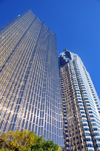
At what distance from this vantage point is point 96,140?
213 feet

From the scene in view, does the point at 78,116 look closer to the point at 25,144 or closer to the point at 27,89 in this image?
the point at 27,89

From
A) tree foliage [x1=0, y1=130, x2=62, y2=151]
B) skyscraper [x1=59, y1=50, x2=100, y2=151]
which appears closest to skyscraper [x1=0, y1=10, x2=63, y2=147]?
skyscraper [x1=59, y1=50, x2=100, y2=151]

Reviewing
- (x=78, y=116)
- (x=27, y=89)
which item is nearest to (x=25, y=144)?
(x=27, y=89)

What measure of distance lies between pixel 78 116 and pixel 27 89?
38.4 metres

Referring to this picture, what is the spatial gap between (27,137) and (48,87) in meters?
50.8

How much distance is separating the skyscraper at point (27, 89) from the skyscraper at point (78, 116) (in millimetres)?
17343

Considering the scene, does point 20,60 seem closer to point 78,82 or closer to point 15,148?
point 78,82

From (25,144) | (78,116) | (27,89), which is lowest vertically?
(25,144)

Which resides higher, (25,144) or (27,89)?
(27,89)

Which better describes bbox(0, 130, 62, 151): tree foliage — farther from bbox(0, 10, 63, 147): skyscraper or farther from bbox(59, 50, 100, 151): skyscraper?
bbox(59, 50, 100, 151): skyscraper

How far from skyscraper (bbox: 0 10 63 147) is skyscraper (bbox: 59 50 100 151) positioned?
56.9 feet

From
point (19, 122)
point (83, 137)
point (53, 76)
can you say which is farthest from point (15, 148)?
point (53, 76)

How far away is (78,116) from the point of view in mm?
78125

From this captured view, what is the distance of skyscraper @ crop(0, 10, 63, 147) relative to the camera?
164 ft
